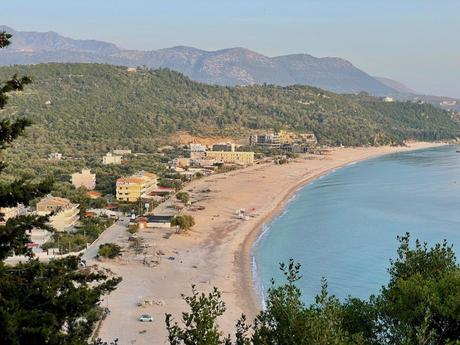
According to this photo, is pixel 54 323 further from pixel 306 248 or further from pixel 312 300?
pixel 306 248

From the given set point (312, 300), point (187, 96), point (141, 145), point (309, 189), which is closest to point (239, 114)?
point (187, 96)

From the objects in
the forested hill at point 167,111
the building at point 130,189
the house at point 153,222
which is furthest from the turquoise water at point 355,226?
the forested hill at point 167,111

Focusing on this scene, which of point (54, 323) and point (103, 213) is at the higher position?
point (54, 323)

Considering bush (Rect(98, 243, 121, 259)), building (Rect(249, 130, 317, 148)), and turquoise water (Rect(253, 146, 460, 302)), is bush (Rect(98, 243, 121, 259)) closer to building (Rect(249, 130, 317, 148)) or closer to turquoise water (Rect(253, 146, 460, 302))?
turquoise water (Rect(253, 146, 460, 302))

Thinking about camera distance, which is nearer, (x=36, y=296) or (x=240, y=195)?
(x=36, y=296)

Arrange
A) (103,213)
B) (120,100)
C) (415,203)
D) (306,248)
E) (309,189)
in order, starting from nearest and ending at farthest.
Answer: (306,248) < (103,213) < (415,203) < (309,189) < (120,100)

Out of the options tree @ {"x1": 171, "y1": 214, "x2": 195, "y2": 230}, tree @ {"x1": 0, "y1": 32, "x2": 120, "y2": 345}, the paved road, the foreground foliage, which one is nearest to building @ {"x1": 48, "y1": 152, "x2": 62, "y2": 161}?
the paved road

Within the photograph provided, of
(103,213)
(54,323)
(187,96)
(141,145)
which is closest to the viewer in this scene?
(54,323)
